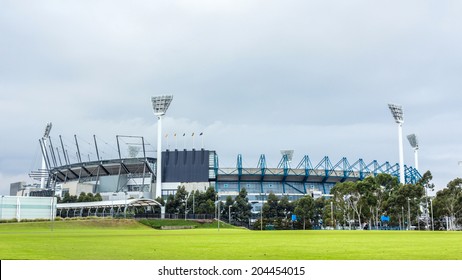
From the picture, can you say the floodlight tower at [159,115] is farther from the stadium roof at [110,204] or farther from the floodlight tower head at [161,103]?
the stadium roof at [110,204]

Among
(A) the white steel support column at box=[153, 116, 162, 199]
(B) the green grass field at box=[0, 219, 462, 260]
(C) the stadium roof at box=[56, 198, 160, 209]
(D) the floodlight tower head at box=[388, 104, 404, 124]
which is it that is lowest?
(B) the green grass field at box=[0, 219, 462, 260]

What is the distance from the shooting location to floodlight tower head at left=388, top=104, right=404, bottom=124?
190 m

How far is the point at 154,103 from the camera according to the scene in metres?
188

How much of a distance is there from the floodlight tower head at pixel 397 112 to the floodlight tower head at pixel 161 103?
7459 centimetres

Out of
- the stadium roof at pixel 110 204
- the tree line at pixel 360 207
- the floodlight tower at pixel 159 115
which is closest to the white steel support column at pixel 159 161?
the floodlight tower at pixel 159 115

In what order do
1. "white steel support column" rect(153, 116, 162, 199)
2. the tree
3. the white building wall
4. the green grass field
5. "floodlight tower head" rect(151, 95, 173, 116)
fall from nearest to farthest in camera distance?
the green grass field
the white building wall
the tree
"floodlight tower head" rect(151, 95, 173, 116)
"white steel support column" rect(153, 116, 162, 199)

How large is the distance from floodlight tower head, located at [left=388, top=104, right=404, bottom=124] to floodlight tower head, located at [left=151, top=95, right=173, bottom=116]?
74.6m

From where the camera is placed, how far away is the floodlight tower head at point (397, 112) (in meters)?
190

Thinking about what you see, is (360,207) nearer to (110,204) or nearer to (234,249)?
(110,204)

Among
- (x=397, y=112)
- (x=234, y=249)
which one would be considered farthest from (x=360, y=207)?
(x=234, y=249)

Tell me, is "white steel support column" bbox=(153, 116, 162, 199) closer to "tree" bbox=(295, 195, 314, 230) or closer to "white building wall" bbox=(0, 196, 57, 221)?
"white building wall" bbox=(0, 196, 57, 221)

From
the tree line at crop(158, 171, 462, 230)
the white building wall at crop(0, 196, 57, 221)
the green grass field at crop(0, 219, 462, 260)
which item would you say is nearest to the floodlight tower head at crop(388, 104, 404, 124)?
the tree line at crop(158, 171, 462, 230)

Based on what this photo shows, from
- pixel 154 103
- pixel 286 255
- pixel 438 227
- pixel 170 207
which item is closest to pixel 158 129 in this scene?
pixel 154 103

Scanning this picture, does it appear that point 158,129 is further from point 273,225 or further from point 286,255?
point 286,255
